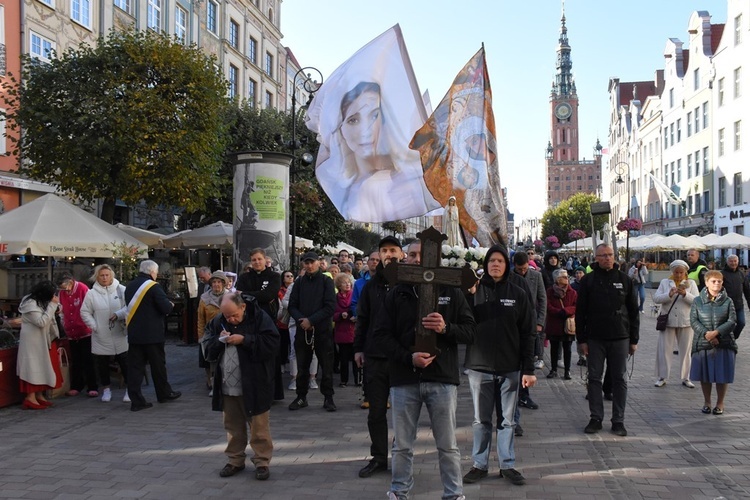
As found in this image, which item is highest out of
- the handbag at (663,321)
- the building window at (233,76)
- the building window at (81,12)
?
the building window at (233,76)

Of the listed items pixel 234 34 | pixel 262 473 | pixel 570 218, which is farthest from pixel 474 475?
pixel 570 218

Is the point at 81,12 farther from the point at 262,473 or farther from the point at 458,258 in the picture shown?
the point at 262,473

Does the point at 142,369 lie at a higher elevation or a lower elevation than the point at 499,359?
lower

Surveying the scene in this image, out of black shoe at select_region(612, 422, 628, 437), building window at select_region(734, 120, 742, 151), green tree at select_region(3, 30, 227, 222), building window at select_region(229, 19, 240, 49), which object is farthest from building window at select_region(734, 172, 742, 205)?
black shoe at select_region(612, 422, 628, 437)

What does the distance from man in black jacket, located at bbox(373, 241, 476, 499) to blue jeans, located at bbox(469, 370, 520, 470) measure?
91 cm

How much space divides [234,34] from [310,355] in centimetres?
3496

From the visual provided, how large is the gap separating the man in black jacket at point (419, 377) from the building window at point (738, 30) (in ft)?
134

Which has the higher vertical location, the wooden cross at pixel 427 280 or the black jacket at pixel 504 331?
the wooden cross at pixel 427 280

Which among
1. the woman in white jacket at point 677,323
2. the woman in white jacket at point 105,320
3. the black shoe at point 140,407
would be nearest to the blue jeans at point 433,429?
the black shoe at point 140,407

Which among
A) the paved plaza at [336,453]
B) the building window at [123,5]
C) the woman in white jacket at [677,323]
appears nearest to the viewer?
the paved plaza at [336,453]

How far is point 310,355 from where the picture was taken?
802 centimetres

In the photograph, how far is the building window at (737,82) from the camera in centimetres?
3759

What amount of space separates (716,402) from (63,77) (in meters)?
18.1

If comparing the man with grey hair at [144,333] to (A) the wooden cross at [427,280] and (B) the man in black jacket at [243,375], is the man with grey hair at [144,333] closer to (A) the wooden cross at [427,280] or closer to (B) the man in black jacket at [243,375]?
(B) the man in black jacket at [243,375]
